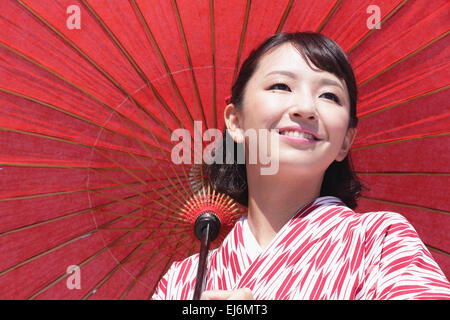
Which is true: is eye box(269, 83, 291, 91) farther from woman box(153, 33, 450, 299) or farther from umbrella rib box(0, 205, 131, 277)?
umbrella rib box(0, 205, 131, 277)

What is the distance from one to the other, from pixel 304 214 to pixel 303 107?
48 centimetres

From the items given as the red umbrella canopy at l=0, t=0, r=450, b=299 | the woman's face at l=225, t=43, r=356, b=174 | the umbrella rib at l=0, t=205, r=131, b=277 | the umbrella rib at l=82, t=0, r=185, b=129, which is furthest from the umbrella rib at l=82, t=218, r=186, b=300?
the woman's face at l=225, t=43, r=356, b=174

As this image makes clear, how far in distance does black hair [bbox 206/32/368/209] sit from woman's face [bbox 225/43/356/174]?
0.05 m

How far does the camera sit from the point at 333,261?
1.55 metres

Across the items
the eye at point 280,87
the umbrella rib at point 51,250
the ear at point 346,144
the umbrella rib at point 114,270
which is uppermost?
the eye at point 280,87

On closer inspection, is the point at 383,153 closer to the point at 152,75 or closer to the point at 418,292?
the point at 418,292

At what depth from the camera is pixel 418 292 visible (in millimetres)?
1190

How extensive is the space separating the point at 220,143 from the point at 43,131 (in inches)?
36.0

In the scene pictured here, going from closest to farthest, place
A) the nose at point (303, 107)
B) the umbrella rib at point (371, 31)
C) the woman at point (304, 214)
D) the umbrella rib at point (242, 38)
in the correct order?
1. the woman at point (304, 214)
2. the nose at point (303, 107)
3. the umbrella rib at point (371, 31)
4. the umbrella rib at point (242, 38)

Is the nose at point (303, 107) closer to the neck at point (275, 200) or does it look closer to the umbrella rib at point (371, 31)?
the neck at point (275, 200)

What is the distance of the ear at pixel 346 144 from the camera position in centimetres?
200

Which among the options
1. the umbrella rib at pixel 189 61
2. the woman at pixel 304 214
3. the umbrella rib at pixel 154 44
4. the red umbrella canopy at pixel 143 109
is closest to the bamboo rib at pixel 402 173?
the red umbrella canopy at pixel 143 109

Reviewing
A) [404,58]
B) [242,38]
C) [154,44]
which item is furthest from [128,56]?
[404,58]
